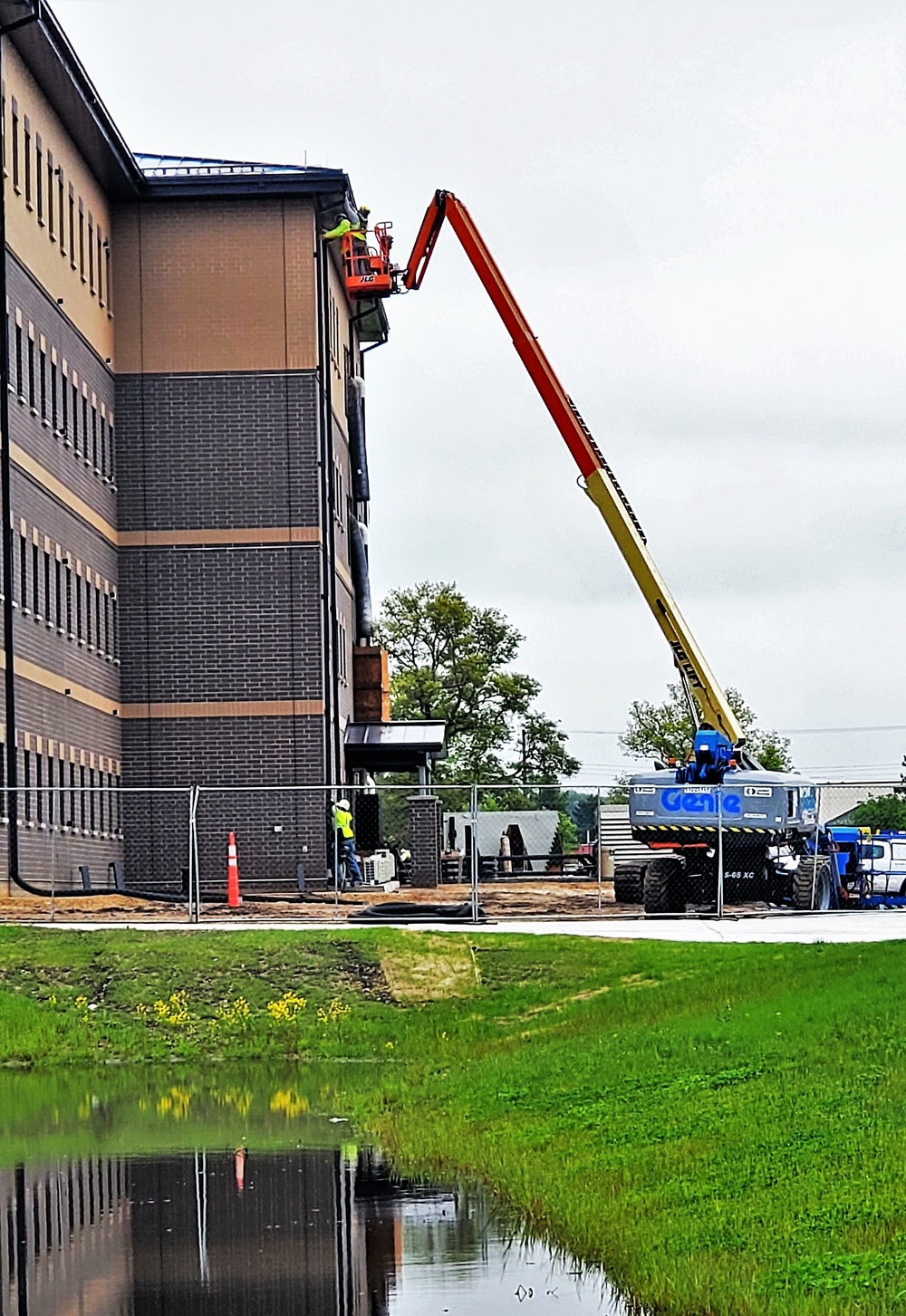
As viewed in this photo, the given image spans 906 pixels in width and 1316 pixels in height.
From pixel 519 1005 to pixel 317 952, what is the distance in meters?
3.14

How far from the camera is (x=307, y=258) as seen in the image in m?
56.4

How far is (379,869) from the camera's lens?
49.9 metres

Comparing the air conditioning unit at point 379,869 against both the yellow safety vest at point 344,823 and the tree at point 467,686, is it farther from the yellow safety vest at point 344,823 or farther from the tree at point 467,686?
the tree at point 467,686

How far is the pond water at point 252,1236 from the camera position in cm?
1113

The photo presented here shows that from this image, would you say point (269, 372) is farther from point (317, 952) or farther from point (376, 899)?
point (317, 952)

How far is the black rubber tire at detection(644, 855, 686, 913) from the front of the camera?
39031mm

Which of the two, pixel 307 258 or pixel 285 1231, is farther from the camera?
pixel 307 258

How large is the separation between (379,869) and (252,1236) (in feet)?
122

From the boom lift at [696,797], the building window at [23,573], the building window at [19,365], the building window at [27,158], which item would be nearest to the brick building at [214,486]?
the building window at [27,158]

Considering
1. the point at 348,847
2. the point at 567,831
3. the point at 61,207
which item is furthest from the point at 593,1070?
the point at 567,831

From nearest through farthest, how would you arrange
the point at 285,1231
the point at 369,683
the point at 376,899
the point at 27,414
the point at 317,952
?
1. the point at 285,1231
2. the point at 317,952
3. the point at 376,899
4. the point at 27,414
5. the point at 369,683

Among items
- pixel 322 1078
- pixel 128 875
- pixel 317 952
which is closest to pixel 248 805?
pixel 128 875

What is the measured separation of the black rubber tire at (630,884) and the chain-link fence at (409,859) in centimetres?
2

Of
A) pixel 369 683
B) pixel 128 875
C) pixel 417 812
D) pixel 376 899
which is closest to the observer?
pixel 376 899
